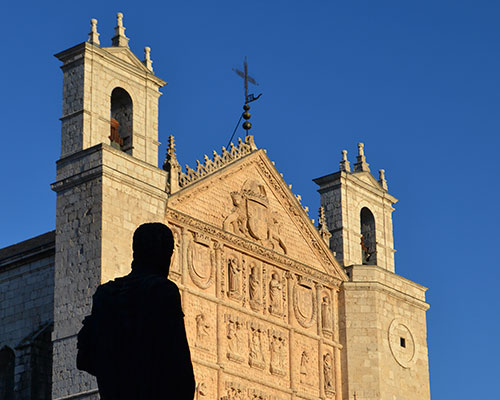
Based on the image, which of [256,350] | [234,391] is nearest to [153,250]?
[234,391]

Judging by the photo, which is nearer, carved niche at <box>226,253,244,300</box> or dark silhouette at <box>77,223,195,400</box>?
dark silhouette at <box>77,223,195,400</box>

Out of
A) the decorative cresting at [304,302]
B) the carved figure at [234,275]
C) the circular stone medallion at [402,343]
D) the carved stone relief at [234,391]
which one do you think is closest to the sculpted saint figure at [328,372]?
the decorative cresting at [304,302]

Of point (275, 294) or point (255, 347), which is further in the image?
point (275, 294)

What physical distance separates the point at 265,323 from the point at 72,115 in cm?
611

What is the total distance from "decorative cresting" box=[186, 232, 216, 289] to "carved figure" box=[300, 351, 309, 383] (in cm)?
326

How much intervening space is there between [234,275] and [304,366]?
2.83 metres

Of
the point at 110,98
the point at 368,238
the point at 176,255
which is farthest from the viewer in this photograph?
the point at 368,238

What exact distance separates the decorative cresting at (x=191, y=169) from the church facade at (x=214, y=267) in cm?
3

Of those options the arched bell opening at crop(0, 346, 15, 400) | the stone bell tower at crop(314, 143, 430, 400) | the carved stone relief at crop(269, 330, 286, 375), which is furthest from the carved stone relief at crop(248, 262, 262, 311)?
the arched bell opening at crop(0, 346, 15, 400)

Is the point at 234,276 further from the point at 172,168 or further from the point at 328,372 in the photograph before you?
the point at 328,372

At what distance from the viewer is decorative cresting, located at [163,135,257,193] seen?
81.3 ft

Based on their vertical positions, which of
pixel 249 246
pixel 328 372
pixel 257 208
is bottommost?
pixel 328 372

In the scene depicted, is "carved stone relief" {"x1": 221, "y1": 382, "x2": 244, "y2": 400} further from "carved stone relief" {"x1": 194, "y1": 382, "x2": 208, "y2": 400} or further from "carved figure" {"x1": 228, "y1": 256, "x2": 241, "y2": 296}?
"carved figure" {"x1": 228, "y1": 256, "x2": 241, "y2": 296}

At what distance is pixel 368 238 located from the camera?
30594 millimetres
